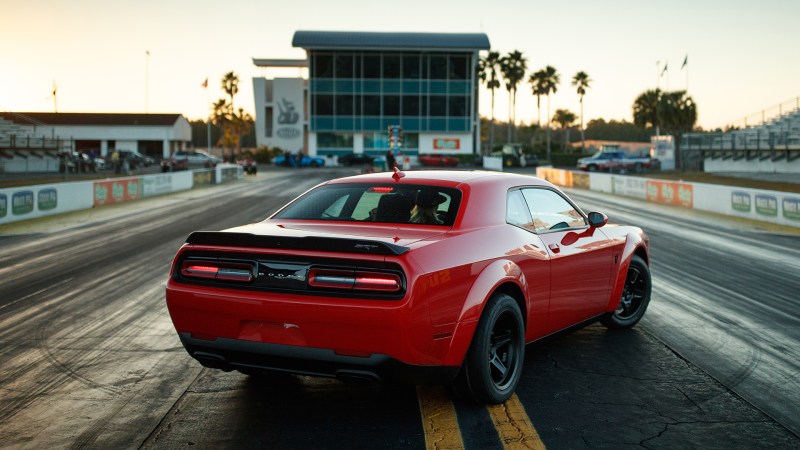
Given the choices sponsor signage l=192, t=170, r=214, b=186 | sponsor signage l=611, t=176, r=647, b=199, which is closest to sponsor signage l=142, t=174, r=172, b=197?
sponsor signage l=192, t=170, r=214, b=186

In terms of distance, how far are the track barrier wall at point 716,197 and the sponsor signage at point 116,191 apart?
1994 cm

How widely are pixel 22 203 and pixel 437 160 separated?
200 feet

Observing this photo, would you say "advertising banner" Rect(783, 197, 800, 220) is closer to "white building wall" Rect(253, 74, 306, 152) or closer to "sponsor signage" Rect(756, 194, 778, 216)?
"sponsor signage" Rect(756, 194, 778, 216)

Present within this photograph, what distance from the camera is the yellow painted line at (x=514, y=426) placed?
4.38 metres

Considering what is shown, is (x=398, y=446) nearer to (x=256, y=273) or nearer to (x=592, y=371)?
(x=256, y=273)

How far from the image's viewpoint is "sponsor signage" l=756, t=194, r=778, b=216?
21.8m

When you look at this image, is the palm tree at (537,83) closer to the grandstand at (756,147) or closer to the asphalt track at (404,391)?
the grandstand at (756,147)

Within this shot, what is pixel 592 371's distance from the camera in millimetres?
5984

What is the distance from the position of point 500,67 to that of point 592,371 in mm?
103605

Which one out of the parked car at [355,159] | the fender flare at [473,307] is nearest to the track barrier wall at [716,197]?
the fender flare at [473,307]

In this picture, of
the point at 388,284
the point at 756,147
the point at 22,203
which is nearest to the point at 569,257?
the point at 388,284

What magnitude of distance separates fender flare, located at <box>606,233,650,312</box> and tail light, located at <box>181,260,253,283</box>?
11.2 feet

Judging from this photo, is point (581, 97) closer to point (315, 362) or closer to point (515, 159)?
point (515, 159)

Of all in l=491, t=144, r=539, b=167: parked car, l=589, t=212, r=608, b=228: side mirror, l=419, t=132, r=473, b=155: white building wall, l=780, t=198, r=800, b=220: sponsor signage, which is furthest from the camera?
l=419, t=132, r=473, b=155: white building wall
